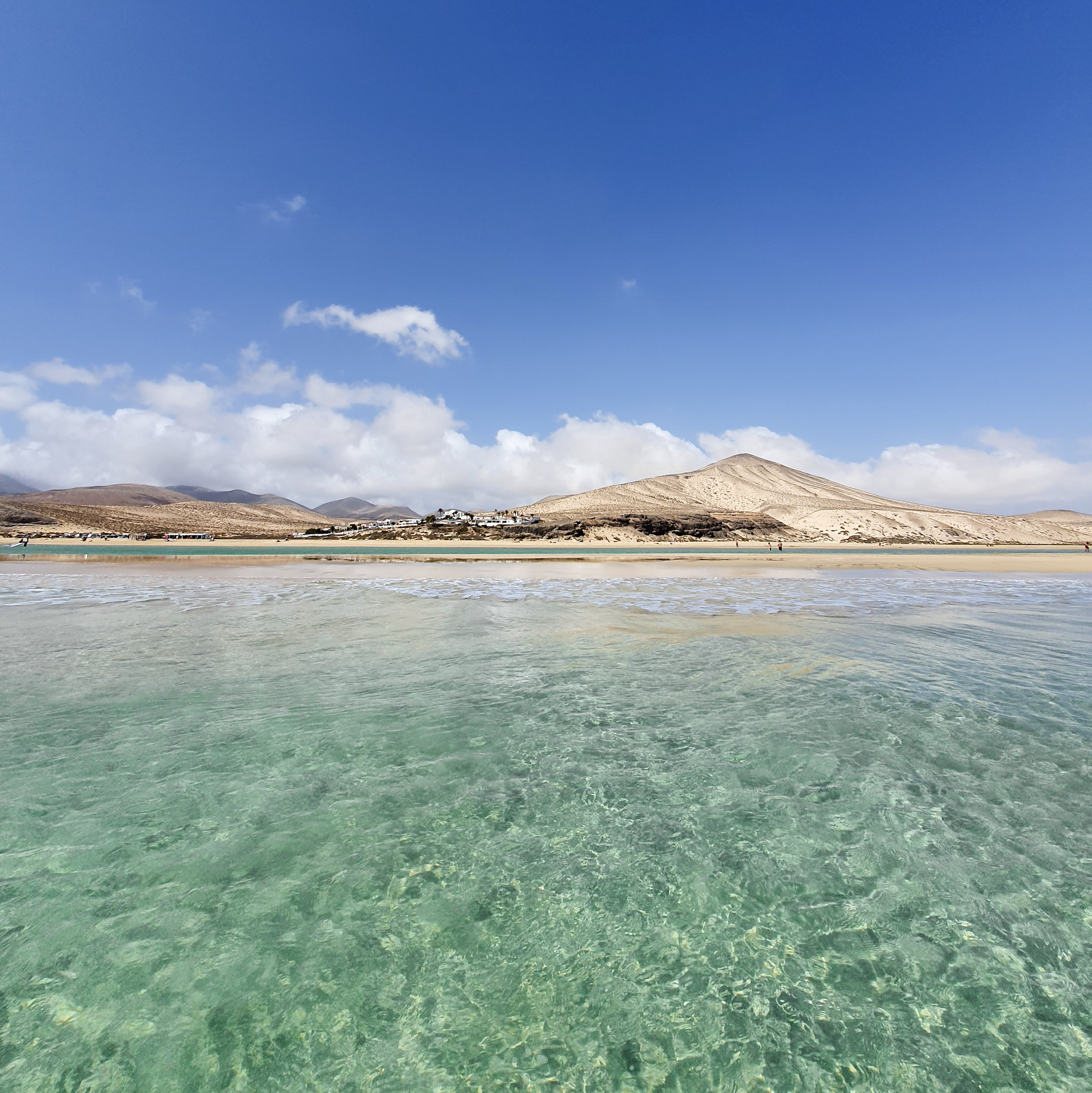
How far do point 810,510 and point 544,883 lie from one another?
16702cm

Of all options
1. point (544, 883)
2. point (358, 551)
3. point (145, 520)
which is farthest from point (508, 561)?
point (145, 520)

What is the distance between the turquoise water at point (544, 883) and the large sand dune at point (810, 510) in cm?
11609

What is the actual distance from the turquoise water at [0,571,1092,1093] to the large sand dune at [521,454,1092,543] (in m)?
116

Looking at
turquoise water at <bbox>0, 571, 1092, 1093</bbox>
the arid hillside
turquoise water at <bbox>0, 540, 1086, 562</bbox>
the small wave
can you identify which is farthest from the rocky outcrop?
turquoise water at <bbox>0, 571, 1092, 1093</bbox>

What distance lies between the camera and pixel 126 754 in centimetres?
616

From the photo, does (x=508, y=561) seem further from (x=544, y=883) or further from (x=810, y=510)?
(x=810, y=510)

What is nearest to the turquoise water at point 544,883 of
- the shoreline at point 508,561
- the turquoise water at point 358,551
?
the shoreline at point 508,561

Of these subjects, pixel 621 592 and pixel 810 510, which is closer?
pixel 621 592

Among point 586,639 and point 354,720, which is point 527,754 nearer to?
point 354,720

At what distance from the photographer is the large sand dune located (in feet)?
453

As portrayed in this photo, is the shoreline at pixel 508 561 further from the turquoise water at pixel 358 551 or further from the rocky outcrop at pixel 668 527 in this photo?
the rocky outcrop at pixel 668 527

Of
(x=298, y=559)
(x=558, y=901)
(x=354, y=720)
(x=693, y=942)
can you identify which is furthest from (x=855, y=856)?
(x=298, y=559)

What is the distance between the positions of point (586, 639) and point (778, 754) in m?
7.04

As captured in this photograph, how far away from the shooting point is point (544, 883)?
3959 millimetres
